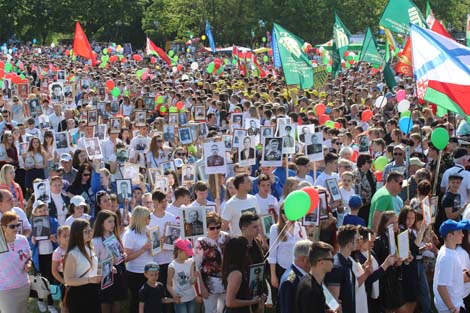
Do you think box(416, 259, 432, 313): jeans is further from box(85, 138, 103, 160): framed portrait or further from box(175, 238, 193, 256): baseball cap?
box(85, 138, 103, 160): framed portrait

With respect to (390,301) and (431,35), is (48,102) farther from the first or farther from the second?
(390,301)

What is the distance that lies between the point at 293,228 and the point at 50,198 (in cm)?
351

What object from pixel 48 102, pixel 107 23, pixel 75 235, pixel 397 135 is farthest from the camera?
pixel 107 23

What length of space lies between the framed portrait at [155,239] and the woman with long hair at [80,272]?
0.81m

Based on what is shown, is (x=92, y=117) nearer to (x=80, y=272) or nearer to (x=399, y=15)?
(x=399, y=15)

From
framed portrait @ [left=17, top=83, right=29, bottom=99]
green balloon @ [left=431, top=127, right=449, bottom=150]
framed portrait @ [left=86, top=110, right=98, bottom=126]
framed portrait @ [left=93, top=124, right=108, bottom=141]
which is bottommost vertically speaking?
green balloon @ [left=431, top=127, right=449, bottom=150]

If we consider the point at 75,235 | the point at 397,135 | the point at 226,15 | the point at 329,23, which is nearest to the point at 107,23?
the point at 226,15

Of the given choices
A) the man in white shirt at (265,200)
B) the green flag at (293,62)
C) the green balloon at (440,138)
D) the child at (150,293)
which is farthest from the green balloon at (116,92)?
the child at (150,293)

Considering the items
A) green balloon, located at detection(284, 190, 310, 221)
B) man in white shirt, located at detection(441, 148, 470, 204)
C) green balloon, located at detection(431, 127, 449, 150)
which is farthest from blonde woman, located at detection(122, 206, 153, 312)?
green balloon, located at detection(431, 127, 449, 150)

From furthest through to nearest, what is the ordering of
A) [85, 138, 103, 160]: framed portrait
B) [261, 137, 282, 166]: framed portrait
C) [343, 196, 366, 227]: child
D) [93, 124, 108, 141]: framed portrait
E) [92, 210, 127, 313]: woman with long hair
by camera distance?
1. [93, 124, 108, 141]: framed portrait
2. [85, 138, 103, 160]: framed portrait
3. [261, 137, 282, 166]: framed portrait
4. [343, 196, 366, 227]: child
5. [92, 210, 127, 313]: woman with long hair

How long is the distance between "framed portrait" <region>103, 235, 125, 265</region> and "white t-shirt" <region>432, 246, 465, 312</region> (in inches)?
123

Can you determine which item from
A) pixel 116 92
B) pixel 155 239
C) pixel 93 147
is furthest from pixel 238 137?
pixel 116 92

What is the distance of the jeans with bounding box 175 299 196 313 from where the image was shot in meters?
8.78

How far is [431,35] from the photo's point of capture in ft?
35.2
